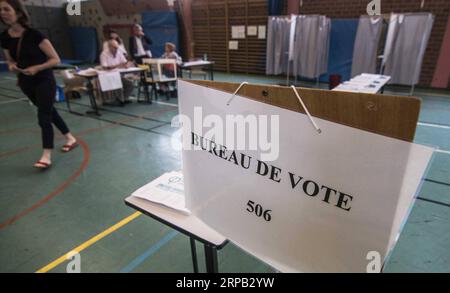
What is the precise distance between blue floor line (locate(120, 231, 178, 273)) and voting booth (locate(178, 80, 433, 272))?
3.55ft

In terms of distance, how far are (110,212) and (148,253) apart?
0.62 metres

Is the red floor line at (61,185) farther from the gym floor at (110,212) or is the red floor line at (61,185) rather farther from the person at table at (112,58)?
the person at table at (112,58)

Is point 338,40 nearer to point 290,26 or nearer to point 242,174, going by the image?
point 290,26

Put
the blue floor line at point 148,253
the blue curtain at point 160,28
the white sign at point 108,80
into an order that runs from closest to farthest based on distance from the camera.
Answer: the blue floor line at point 148,253 → the white sign at point 108,80 → the blue curtain at point 160,28

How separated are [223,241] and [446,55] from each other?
704 cm

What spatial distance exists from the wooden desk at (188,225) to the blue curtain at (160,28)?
9388 millimetres

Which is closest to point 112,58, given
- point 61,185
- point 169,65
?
point 169,65

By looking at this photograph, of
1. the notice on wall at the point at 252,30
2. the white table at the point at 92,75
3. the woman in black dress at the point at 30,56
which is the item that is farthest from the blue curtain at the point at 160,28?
the woman in black dress at the point at 30,56

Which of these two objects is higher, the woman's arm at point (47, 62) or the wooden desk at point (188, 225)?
the woman's arm at point (47, 62)

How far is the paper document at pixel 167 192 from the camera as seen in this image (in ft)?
3.20

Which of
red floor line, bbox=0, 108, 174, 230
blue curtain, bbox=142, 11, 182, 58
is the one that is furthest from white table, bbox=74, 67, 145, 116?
blue curtain, bbox=142, 11, 182, 58
